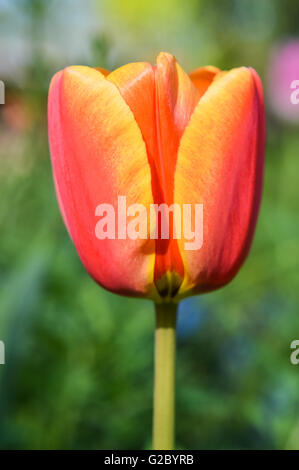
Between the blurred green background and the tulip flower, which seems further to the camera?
the blurred green background

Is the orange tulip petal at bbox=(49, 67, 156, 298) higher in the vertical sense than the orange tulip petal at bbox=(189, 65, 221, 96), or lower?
lower

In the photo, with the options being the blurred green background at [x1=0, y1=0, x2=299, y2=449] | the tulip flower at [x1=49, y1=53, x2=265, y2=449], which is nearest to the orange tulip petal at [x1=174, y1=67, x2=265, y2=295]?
the tulip flower at [x1=49, y1=53, x2=265, y2=449]

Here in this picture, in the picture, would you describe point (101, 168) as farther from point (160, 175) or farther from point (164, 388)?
point (164, 388)

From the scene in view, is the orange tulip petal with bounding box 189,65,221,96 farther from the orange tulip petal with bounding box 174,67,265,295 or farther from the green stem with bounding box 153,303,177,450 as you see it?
the green stem with bounding box 153,303,177,450

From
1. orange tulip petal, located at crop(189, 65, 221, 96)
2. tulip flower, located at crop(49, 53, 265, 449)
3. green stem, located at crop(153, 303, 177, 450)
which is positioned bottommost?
green stem, located at crop(153, 303, 177, 450)

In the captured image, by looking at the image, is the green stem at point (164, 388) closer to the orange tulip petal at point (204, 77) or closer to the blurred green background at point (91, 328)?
the orange tulip petal at point (204, 77)

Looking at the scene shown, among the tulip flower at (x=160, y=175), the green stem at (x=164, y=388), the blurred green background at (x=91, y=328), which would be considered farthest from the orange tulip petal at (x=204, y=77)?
the blurred green background at (x=91, y=328)

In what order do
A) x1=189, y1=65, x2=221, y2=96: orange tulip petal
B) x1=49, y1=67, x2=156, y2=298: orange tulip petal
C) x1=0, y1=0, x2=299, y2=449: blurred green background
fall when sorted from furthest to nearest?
1. x1=0, y1=0, x2=299, y2=449: blurred green background
2. x1=189, y1=65, x2=221, y2=96: orange tulip petal
3. x1=49, y1=67, x2=156, y2=298: orange tulip petal

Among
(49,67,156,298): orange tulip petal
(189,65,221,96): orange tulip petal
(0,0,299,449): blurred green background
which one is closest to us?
(49,67,156,298): orange tulip petal

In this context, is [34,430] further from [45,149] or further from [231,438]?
[45,149]
